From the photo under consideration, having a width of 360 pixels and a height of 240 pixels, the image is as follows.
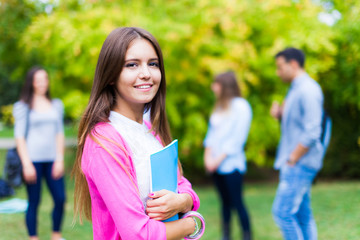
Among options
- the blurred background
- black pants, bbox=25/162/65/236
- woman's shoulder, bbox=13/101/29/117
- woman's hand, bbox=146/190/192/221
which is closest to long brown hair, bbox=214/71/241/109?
black pants, bbox=25/162/65/236

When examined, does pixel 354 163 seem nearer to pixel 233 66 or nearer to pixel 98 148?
pixel 233 66

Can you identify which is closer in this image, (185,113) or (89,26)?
(89,26)

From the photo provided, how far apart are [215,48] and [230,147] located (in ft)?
12.1

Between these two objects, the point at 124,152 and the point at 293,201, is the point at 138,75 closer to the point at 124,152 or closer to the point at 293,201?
the point at 124,152

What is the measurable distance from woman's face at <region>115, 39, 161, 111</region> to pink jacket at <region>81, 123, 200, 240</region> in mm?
160

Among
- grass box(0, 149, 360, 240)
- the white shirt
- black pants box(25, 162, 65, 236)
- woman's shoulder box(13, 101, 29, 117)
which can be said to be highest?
the white shirt

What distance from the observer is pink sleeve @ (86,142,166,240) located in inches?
50.7

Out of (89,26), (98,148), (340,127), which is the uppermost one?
(89,26)

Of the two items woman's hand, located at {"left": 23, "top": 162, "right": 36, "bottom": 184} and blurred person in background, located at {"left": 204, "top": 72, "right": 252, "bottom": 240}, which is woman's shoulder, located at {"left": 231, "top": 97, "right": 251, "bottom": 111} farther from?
woman's hand, located at {"left": 23, "top": 162, "right": 36, "bottom": 184}

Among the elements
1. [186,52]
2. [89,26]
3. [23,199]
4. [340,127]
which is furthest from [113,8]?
[340,127]

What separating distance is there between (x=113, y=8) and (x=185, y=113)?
250 cm

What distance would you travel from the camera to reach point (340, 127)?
802 centimetres

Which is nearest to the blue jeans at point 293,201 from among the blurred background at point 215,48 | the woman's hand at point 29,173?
the woman's hand at point 29,173

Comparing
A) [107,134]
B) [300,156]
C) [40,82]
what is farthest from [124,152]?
[40,82]
